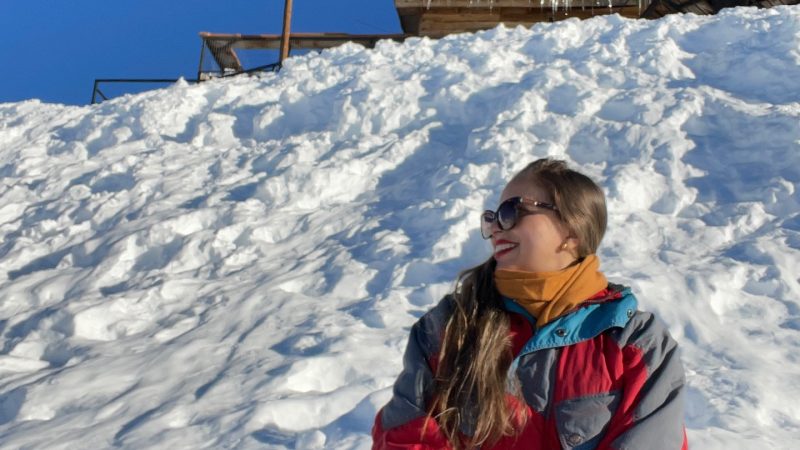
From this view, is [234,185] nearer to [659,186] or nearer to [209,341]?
[209,341]

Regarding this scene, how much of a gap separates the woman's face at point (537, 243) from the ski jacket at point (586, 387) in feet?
0.46

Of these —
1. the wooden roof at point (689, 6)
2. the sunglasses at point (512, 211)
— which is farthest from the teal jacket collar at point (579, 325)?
the wooden roof at point (689, 6)

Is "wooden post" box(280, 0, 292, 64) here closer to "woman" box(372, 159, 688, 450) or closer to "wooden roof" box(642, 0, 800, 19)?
"wooden roof" box(642, 0, 800, 19)

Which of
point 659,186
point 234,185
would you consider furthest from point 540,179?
point 234,185

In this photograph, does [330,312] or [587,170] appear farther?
[587,170]

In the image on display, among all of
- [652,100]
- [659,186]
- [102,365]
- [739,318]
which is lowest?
[102,365]

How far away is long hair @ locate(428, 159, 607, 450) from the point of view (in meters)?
2.31

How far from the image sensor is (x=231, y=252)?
6.55 metres

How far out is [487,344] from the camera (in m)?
2.35

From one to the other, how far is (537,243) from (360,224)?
168 inches

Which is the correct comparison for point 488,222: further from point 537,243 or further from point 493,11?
point 493,11

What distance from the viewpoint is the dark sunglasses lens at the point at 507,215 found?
99.0 inches

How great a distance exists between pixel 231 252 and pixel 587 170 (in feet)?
9.42

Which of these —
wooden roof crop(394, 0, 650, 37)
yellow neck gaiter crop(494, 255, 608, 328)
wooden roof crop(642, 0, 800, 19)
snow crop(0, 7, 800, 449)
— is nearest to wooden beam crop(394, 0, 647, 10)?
wooden roof crop(394, 0, 650, 37)
